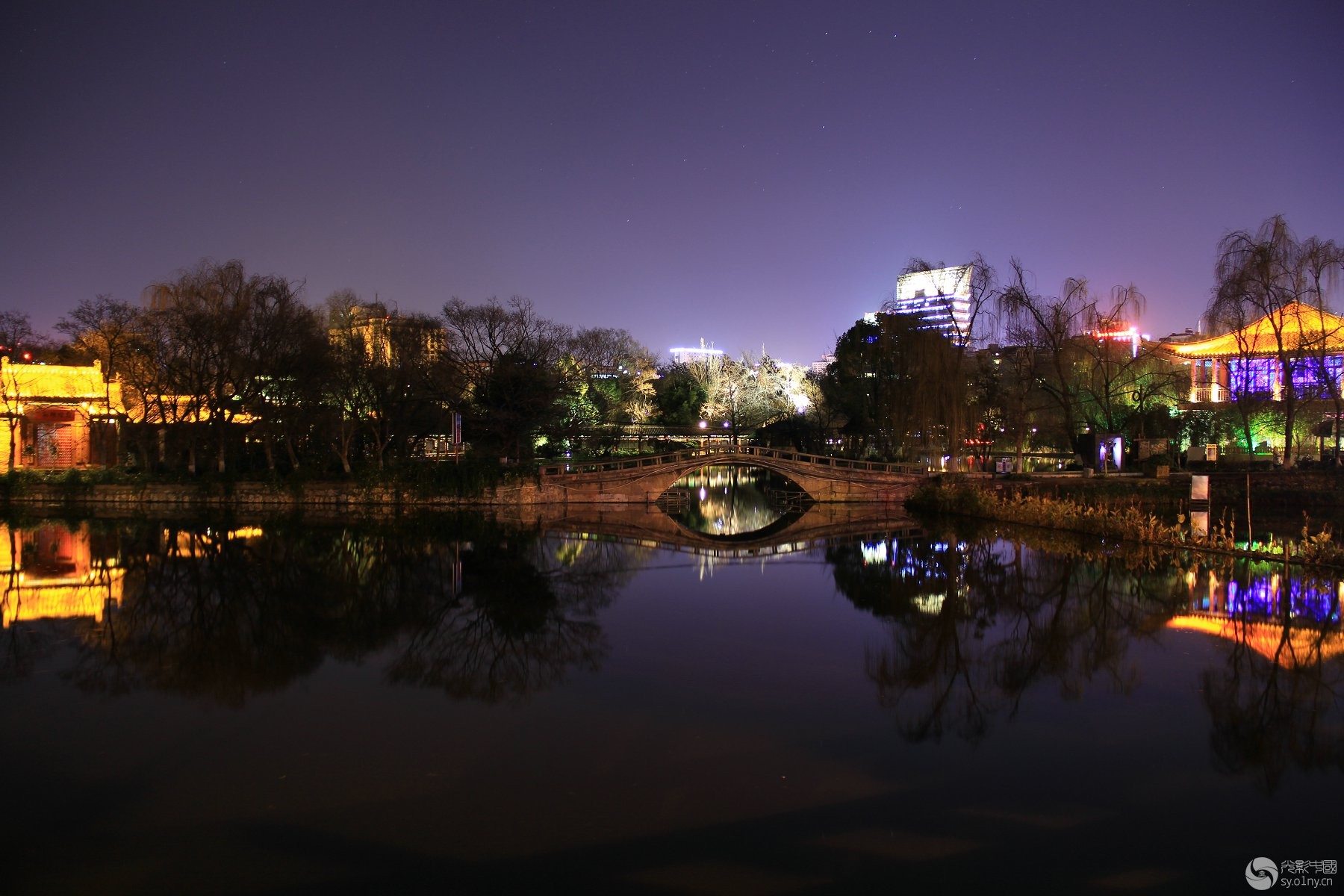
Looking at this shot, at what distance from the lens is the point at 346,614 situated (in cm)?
1647

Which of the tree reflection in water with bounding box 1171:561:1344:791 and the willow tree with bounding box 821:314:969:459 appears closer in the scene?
the tree reflection in water with bounding box 1171:561:1344:791

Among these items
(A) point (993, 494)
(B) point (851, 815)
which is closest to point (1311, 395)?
(A) point (993, 494)

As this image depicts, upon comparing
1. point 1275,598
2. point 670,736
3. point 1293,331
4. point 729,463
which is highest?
point 1293,331

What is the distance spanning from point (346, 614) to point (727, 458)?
90.3 feet

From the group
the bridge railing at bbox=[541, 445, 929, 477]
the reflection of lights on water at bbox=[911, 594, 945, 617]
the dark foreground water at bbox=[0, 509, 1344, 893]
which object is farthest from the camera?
the bridge railing at bbox=[541, 445, 929, 477]

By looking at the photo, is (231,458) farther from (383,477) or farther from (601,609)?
(601,609)

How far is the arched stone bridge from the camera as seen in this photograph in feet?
136

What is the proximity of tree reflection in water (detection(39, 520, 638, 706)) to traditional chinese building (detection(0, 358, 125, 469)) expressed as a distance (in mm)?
21694

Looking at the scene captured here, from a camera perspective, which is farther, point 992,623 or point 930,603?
point 930,603

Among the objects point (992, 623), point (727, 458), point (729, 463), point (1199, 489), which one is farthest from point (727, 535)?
point (1199, 489)

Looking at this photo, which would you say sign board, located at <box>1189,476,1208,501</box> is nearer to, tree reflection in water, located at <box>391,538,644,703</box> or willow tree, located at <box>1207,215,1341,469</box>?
willow tree, located at <box>1207,215,1341,469</box>

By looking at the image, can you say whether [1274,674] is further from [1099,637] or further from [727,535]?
[727,535]

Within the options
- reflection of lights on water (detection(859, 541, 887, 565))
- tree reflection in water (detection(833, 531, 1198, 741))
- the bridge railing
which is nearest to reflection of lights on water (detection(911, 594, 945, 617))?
tree reflection in water (detection(833, 531, 1198, 741))

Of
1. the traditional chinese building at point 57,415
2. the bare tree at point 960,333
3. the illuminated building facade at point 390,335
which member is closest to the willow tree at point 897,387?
the bare tree at point 960,333
